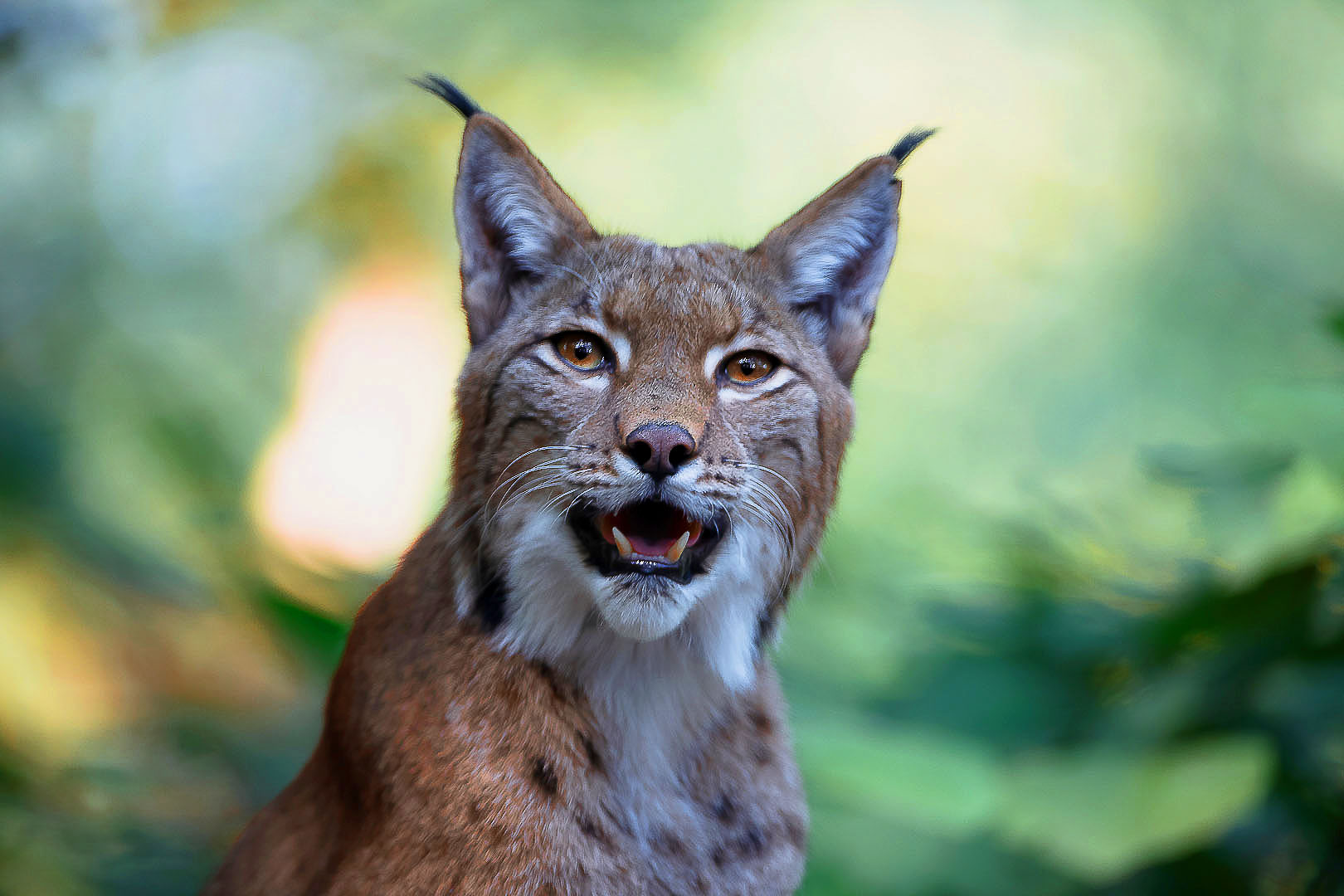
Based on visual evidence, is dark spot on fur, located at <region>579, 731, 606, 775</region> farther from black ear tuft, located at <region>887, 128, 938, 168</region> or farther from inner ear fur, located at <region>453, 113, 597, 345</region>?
black ear tuft, located at <region>887, 128, 938, 168</region>

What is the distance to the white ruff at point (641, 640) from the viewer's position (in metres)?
2.73

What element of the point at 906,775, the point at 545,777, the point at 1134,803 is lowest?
the point at 906,775

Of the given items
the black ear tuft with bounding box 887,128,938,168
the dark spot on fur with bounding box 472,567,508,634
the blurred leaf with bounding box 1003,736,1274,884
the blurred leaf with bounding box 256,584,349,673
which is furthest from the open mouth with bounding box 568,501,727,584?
the blurred leaf with bounding box 256,584,349,673

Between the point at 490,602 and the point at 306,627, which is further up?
the point at 490,602

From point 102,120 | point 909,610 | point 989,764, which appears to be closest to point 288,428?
point 102,120

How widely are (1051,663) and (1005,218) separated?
3.38 m

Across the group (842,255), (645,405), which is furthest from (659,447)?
(842,255)

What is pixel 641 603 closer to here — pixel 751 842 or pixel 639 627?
pixel 639 627

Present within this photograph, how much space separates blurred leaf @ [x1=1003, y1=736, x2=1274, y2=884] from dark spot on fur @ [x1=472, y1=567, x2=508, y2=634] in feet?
7.34

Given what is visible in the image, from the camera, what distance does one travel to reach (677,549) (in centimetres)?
268

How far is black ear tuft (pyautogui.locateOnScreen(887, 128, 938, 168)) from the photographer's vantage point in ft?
10.1

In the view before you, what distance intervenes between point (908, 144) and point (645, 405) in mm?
1056

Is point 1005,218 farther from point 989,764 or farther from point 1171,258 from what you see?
point 989,764

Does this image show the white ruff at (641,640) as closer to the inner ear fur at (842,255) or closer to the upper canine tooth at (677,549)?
the upper canine tooth at (677,549)
